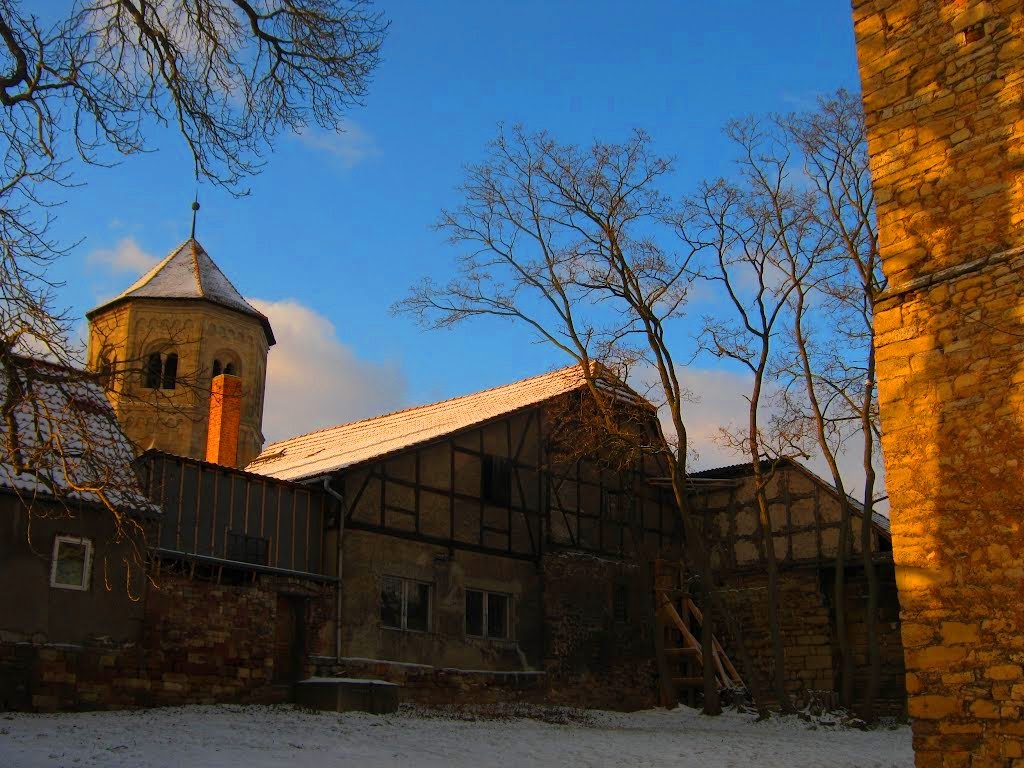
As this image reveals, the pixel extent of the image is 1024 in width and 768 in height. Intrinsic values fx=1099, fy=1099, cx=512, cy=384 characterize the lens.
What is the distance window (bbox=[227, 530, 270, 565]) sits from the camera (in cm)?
1695

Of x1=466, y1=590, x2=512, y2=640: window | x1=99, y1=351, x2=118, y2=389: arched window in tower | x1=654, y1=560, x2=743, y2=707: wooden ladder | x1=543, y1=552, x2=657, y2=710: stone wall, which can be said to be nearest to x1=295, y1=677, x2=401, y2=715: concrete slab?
x1=466, y1=590, x2=512, y2=640: window

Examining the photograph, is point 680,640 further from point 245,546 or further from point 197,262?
point 197,262

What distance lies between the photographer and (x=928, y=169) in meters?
9.08

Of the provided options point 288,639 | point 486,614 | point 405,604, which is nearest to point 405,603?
point 405,604

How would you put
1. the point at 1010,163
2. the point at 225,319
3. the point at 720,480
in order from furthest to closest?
the point at 225,319, the point at 720,480, the point at 1010,163

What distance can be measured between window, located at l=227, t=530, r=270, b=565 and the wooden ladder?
8780mm

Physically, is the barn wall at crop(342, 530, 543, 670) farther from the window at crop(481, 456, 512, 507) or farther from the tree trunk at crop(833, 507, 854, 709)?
the tree trunk at crop(833, 507, 854, 709)

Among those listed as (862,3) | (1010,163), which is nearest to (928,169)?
(1010,163)

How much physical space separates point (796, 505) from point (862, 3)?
1445cm

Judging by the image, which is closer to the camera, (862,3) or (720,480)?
(862,3)

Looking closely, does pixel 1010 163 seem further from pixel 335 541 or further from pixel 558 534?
pixel 558 534

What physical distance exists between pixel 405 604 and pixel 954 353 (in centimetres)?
1218

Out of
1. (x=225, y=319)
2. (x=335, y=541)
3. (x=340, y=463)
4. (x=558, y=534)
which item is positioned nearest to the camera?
(x=335, y=541)

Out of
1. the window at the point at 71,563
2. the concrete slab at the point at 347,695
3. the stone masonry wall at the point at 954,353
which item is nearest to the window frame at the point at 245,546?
the concrete slab at the point at 347,695
